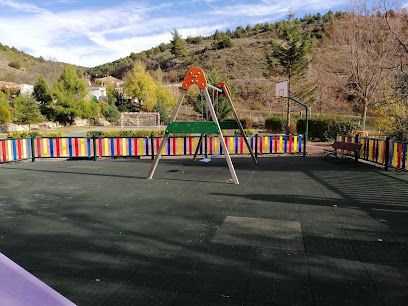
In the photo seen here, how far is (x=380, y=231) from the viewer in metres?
4.66

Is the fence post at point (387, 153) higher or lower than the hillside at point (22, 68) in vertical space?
lower

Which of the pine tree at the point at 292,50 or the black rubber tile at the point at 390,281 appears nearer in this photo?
the black rubber tile at the point at 390,281

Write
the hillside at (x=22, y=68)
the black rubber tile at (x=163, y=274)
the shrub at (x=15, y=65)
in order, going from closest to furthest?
the black rubber tile at (x=163, y=274) < the hillside at (x=22, y=68) < the shrub at (x=15, y=65)

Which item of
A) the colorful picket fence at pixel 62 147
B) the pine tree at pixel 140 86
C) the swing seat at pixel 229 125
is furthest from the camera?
the pine tree at pixel 140 86

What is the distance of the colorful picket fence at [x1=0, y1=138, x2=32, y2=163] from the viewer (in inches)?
454

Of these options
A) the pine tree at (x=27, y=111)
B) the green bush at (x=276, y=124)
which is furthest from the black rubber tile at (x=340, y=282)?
the pine tree at (x=27, y=111)

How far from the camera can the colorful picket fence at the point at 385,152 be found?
31.4ft

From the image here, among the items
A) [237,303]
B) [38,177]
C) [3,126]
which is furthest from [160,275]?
[3,126]

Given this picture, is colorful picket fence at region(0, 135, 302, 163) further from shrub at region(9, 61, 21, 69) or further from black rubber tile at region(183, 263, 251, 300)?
shrub at region(9, 61, 21, 69)

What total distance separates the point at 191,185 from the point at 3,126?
36.8m

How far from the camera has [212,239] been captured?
437 cm

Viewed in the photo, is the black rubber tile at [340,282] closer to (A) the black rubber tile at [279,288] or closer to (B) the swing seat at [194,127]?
(A) the black rubber tile at [279,288]

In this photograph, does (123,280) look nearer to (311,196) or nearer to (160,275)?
(160,275)

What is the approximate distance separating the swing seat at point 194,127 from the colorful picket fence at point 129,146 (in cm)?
443
